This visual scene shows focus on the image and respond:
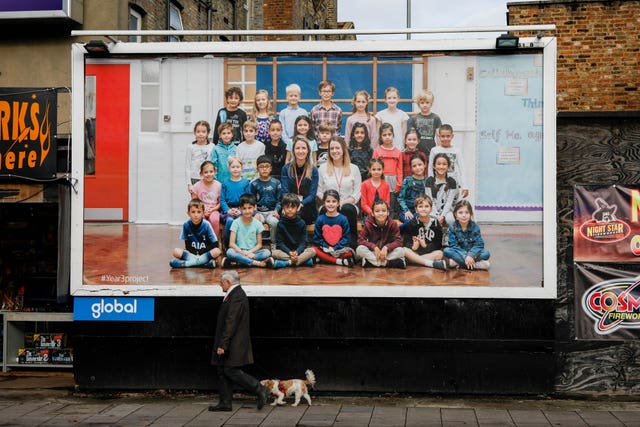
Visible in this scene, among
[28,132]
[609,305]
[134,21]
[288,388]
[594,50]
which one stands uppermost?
[594,50]

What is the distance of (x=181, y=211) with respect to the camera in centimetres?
1012

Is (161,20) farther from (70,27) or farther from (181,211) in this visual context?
(181,211)

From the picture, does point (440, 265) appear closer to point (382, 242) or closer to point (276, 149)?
point (382, 242)

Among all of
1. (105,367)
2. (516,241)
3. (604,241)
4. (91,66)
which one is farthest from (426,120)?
(105,367)

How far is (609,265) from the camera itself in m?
9.88

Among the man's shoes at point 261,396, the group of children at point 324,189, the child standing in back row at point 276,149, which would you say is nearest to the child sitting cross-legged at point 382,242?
the group of children at point 324,189

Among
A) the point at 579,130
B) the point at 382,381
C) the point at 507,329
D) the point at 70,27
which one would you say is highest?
the point at 70,27

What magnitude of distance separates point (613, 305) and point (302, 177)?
451 centimetres

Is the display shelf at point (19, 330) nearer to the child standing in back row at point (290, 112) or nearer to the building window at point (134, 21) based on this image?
the child standing in back row at point (290, 112)

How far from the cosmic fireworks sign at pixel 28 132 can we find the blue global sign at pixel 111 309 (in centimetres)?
215

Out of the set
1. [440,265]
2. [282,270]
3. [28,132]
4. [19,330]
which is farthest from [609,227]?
[19,330]

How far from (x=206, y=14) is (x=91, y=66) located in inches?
321

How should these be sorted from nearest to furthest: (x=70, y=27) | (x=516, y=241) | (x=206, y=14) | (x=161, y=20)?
1. (x=516, y=241)
2. (x=70, y=27)
3. (x=161, y=20)
4. (x=206, y=14)

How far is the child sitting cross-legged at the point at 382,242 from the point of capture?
984 centimetres
